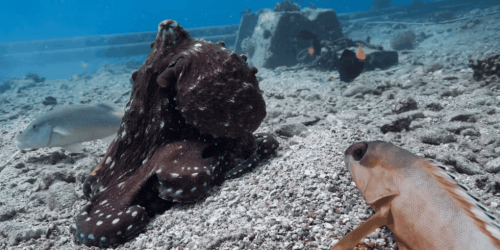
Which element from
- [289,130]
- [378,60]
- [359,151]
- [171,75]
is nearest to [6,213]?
[171,75]

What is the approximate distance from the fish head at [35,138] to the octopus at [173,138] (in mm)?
1733

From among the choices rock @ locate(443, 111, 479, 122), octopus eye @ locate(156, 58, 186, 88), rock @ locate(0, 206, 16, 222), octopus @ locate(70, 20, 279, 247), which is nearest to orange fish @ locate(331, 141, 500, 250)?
octopus @ locate(70, 20, 279, 247)

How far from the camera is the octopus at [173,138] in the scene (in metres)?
2.15

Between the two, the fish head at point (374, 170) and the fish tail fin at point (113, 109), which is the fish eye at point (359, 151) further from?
the fish tail fin at point (113, 109)

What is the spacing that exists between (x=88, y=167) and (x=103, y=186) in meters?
1.32

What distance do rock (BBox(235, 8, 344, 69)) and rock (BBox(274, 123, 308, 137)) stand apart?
11863mm

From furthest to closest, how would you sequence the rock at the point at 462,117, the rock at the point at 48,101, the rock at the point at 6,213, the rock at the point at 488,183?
the rock at the point at 48,101, the rock at the point at 462,117, the rock at the point at 6,213, the rock at the point at 488,183

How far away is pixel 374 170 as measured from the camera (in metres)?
1.58

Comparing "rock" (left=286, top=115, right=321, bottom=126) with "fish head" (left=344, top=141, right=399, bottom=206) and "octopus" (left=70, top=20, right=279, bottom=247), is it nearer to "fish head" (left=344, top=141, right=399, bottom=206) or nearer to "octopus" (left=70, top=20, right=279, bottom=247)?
"octopus" (left=70, top=20, right=279, bottom=247)

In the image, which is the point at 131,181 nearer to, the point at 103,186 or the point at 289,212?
the point at 103,186

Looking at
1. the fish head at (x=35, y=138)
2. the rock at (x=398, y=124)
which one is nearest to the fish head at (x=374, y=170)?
the rock at (x=398, y=124)

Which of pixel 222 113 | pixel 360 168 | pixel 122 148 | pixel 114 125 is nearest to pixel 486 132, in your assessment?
pixel 360 168

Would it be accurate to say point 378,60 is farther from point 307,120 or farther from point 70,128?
point 70,128

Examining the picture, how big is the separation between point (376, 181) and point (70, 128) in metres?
4.05
